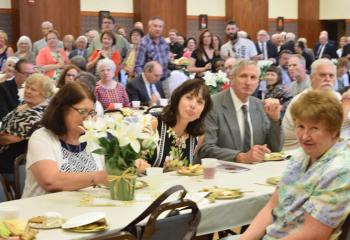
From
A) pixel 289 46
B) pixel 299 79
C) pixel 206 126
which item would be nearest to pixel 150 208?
pixel 206 126

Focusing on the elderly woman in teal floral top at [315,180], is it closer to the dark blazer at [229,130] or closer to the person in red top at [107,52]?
the dark blazer at [229,130]

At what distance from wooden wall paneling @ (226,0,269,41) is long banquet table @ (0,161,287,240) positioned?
50.6ft

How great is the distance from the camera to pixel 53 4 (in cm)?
1502

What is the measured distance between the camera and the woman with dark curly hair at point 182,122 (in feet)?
13.8

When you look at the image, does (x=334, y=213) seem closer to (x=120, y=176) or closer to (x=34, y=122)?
(x=120, y=176)

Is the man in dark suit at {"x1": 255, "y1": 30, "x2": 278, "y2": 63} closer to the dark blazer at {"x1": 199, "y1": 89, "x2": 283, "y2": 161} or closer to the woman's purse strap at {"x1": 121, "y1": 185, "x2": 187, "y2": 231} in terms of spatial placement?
the dark blazer at {"x1": 199, "y1": 89, "x2": 283, "y2": 161}

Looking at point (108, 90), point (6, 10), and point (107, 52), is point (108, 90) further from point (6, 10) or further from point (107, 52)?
point (6, 10)

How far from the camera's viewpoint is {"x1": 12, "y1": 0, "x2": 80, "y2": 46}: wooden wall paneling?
14469mm

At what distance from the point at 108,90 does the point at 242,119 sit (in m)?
3.68

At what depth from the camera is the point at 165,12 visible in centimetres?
1716

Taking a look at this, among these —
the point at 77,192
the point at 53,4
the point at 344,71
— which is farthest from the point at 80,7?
the point at 77,192

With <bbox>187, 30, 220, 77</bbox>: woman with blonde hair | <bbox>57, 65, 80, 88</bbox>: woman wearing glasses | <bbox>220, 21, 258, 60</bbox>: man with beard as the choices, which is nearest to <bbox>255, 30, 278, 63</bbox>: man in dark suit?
<bbox>220, 21, 258, 60</bbox>: man with beard

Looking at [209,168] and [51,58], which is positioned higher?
[51,58]

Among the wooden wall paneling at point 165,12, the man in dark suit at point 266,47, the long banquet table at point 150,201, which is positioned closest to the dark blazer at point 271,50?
the man in dark suit at point 266,47
